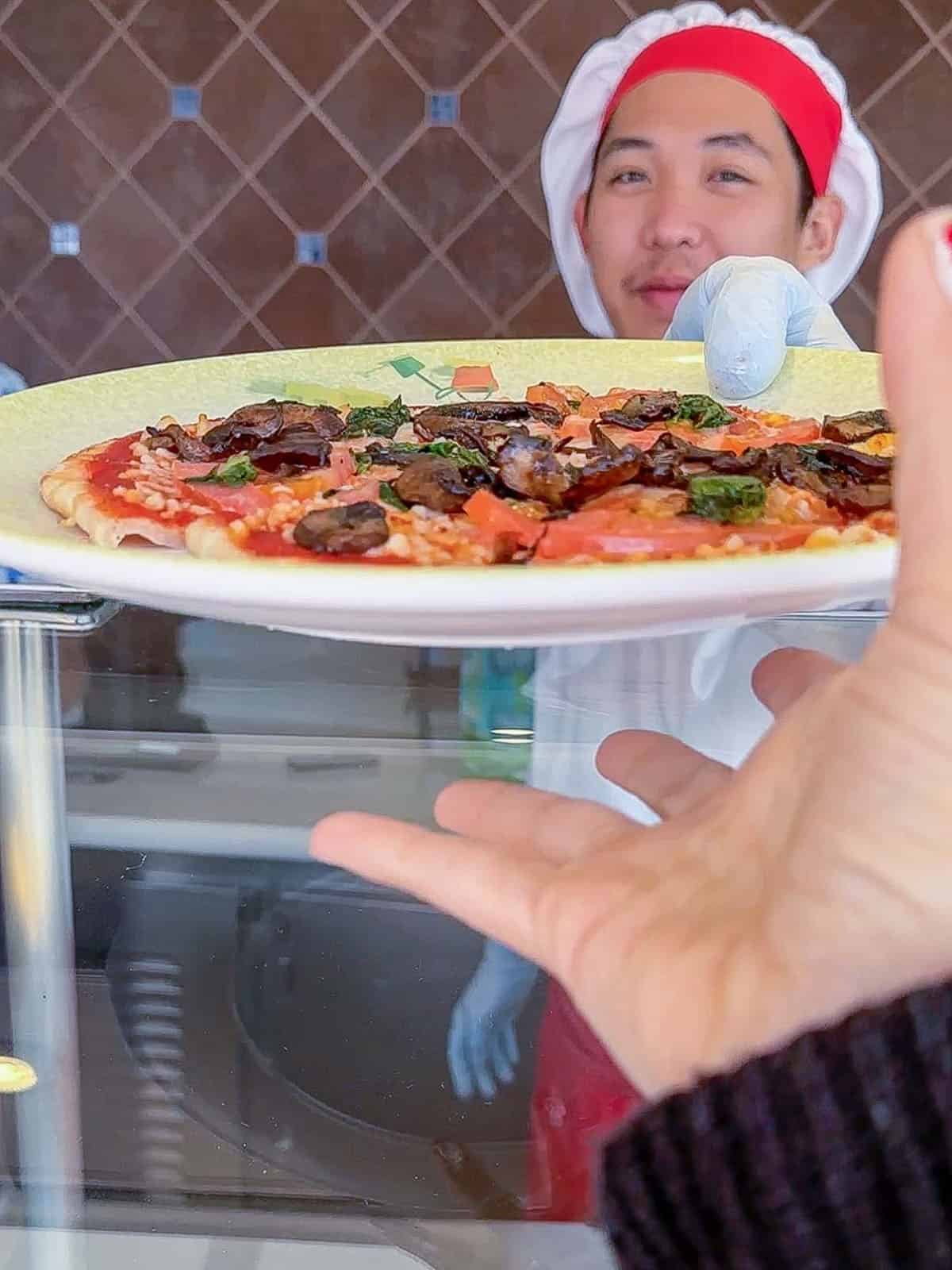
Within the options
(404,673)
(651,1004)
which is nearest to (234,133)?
(404,673)

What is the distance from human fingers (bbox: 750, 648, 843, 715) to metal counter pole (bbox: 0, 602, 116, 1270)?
1.01 ft

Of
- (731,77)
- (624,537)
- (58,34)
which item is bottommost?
(624,537)

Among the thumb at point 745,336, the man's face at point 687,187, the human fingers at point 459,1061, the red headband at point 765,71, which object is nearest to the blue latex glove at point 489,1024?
the human fingers at point 459,1061

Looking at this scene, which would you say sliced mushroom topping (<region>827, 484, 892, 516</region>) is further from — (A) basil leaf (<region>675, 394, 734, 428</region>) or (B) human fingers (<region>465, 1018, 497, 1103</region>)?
(B) human fingers (<region>465, 1018, 497, 1103</region>)

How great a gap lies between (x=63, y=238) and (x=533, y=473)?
1970 mm

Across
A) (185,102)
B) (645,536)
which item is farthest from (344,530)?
(185,102)

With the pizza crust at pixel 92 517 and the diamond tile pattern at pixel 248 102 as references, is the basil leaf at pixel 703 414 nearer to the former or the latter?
the pizza crust at pixel 92 517

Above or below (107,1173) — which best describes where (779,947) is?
above

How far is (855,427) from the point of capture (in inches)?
28.7

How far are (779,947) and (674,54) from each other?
1.39 meters

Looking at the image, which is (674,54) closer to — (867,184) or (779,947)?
(867,184)

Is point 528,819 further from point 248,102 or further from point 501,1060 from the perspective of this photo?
point 248,102

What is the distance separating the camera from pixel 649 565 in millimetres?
432

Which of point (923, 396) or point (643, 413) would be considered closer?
point (923, 396)
